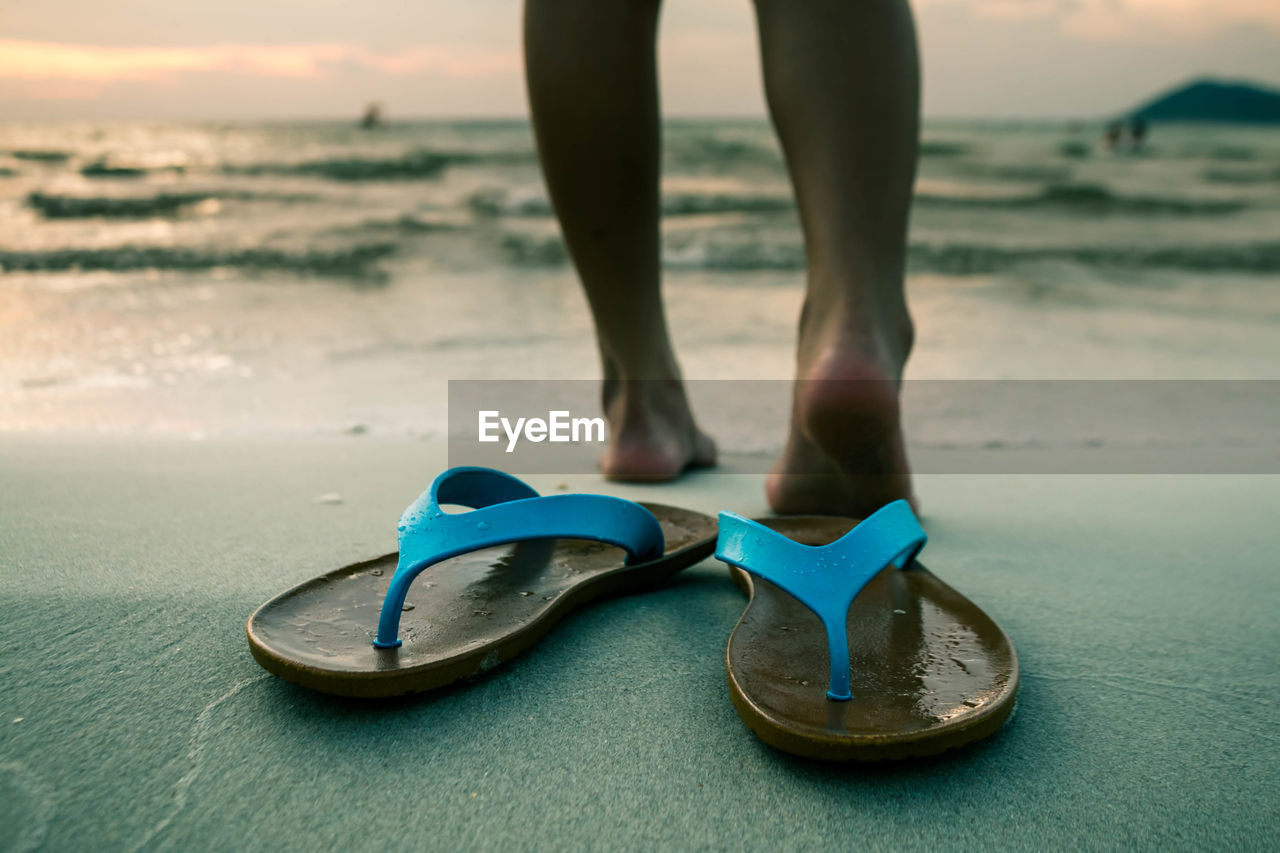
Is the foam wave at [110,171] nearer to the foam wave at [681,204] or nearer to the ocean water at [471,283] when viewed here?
the ocean water at [471,283]

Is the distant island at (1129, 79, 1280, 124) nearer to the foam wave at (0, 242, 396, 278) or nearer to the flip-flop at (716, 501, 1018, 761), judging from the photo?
the foam wave at (0, 242, 396, 278)

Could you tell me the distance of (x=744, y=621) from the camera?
0.71 m

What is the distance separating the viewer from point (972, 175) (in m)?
8.23

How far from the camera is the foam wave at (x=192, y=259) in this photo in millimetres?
4078

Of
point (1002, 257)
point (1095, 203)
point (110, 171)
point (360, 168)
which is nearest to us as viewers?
point (1002, 257)

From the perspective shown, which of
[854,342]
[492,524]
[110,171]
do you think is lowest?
[492,524]

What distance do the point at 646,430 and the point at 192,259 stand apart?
3775 millimetres

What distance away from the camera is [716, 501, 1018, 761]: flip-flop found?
0.54 metres

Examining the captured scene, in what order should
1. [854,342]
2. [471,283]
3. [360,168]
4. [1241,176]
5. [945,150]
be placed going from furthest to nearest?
[945,150], [360,168], [1241,176], [471,283], [854,342]

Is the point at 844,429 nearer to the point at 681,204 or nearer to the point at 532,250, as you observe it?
the point at 532,250

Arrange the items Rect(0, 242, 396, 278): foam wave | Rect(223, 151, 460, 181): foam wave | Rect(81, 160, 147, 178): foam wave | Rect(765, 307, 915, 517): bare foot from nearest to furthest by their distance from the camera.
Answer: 1. Rect(765, 307, 915, 517): bare foot
2. Rect(0, 242, 396, 278): foam wave
3. Rect(81, 160, 147, 178): foam wave
4. Rect(223, 151, 460, 181): foam wave

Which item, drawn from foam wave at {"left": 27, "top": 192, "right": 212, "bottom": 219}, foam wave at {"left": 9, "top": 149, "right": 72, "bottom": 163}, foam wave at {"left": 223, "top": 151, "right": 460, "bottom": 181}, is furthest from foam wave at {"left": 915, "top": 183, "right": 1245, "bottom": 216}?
foam wave at {"left": 9, "top": 149, "right": 72, "bottom": 163}

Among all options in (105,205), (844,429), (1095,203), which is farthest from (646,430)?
(1095,203)

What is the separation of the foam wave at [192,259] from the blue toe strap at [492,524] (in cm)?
322
